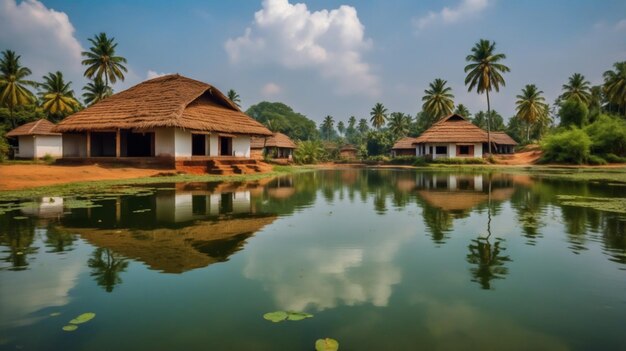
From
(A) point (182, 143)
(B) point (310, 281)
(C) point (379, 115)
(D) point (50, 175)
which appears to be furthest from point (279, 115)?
(B) point (310, 281)

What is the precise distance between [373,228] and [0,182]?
46.6 ft

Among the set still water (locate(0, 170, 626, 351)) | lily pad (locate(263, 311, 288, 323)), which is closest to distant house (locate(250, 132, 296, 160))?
still water (locate(0, 170, 626, 351))

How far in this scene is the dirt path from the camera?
1445cm

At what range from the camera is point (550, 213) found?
9.70 metres

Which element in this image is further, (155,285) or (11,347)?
(155,285)

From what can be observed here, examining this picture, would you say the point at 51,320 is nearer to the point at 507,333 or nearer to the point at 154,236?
the point at 154,236

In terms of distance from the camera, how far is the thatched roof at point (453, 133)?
142 feet

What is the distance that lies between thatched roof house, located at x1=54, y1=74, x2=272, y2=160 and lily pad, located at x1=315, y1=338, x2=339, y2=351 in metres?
20.3

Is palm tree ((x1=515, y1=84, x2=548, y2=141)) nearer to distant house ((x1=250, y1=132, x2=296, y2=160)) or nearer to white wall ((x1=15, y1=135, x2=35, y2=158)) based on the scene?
distant house ((x1=250, y1=132, x2=296, y2=160))

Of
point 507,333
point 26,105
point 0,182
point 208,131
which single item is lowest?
point 507,333

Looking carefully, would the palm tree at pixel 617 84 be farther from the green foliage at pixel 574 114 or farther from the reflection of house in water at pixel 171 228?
the reflection of house in water at pixel 171 228

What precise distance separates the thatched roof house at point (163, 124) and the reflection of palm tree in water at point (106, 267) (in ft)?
55.4

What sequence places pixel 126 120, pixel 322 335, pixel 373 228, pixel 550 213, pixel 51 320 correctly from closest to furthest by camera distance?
pixel 322 335
pixel 51 320
pixel 373 228
pixel 550 213
pixel 126 120

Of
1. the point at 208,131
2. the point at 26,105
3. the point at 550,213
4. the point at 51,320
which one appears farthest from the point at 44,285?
the point at 26,105
